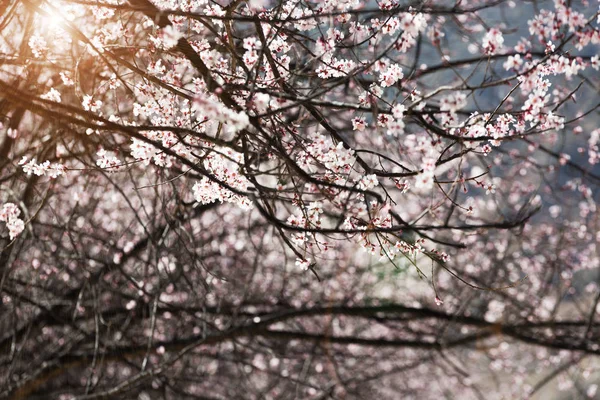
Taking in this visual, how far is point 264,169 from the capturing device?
20.4 ft

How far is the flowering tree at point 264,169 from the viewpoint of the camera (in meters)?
2.49

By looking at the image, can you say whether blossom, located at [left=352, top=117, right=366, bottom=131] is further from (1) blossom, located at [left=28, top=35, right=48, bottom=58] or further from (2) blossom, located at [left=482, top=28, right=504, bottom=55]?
(1) blossom, located at [left=28, top=35, right=48, bottom=58]

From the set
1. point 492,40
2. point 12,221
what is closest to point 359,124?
point 492,40

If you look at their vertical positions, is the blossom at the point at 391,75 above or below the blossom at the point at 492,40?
above

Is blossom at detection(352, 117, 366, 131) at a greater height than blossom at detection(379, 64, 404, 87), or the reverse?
blossom at detection(379, 64, 404, 87)

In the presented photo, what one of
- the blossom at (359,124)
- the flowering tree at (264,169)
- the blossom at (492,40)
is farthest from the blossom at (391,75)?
the blossom at (492,40)

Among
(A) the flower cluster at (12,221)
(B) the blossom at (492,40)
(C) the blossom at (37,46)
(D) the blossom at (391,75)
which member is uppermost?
(C) the blossom at (37,46)

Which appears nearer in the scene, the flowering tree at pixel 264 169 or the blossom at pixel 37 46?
the flowering tree at pixel 264 169

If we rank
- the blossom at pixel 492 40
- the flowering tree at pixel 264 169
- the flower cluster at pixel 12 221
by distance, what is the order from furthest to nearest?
the flower cluster at pixel 12 221, the flowering tree at pixel 264 169, the blossom at pixel 492 40

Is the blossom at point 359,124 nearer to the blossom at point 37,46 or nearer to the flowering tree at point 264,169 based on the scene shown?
the flowering tree at point 264,169

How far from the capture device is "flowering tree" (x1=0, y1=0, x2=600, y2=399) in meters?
2.49

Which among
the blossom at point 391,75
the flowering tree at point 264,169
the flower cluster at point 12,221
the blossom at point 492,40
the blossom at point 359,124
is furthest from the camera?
the flower cluster at point 12,221

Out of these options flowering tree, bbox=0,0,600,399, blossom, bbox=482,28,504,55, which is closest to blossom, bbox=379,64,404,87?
flowering tree, bbox=0,0,600,399

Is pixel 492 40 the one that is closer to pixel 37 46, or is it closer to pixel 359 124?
pixel 359 124
